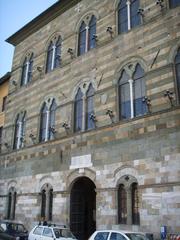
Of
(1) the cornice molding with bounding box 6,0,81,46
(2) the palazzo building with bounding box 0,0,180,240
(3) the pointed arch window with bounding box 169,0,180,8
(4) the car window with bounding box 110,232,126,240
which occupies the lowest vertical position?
(4) the car window with bounding box 110,232,126,240

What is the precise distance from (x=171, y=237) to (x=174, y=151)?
319 centimetres

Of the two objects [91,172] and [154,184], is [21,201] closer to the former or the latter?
[91,172]

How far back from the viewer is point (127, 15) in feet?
55.1

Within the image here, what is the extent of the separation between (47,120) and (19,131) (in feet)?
11.0

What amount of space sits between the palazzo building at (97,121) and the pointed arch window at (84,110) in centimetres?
6

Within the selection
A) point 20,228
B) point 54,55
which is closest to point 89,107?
point 54,55

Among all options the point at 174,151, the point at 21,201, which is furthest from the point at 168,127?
the point at 21,201

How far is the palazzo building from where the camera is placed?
42.7 feet

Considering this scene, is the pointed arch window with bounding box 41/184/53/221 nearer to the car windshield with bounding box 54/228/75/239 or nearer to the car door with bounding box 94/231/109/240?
the car windshield with bounding box 54/228/75/239

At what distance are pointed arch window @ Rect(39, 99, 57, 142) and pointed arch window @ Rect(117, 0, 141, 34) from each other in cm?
608

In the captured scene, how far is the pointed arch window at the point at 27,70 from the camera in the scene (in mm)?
22616

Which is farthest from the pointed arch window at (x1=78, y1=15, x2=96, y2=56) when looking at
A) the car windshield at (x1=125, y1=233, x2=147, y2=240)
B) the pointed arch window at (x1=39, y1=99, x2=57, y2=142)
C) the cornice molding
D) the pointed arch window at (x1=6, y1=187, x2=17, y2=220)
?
the car windshield at (x1=125, y1=233, x2=147, y2=240)

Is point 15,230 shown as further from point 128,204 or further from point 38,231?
point 128,204

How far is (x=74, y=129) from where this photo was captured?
17.2m
